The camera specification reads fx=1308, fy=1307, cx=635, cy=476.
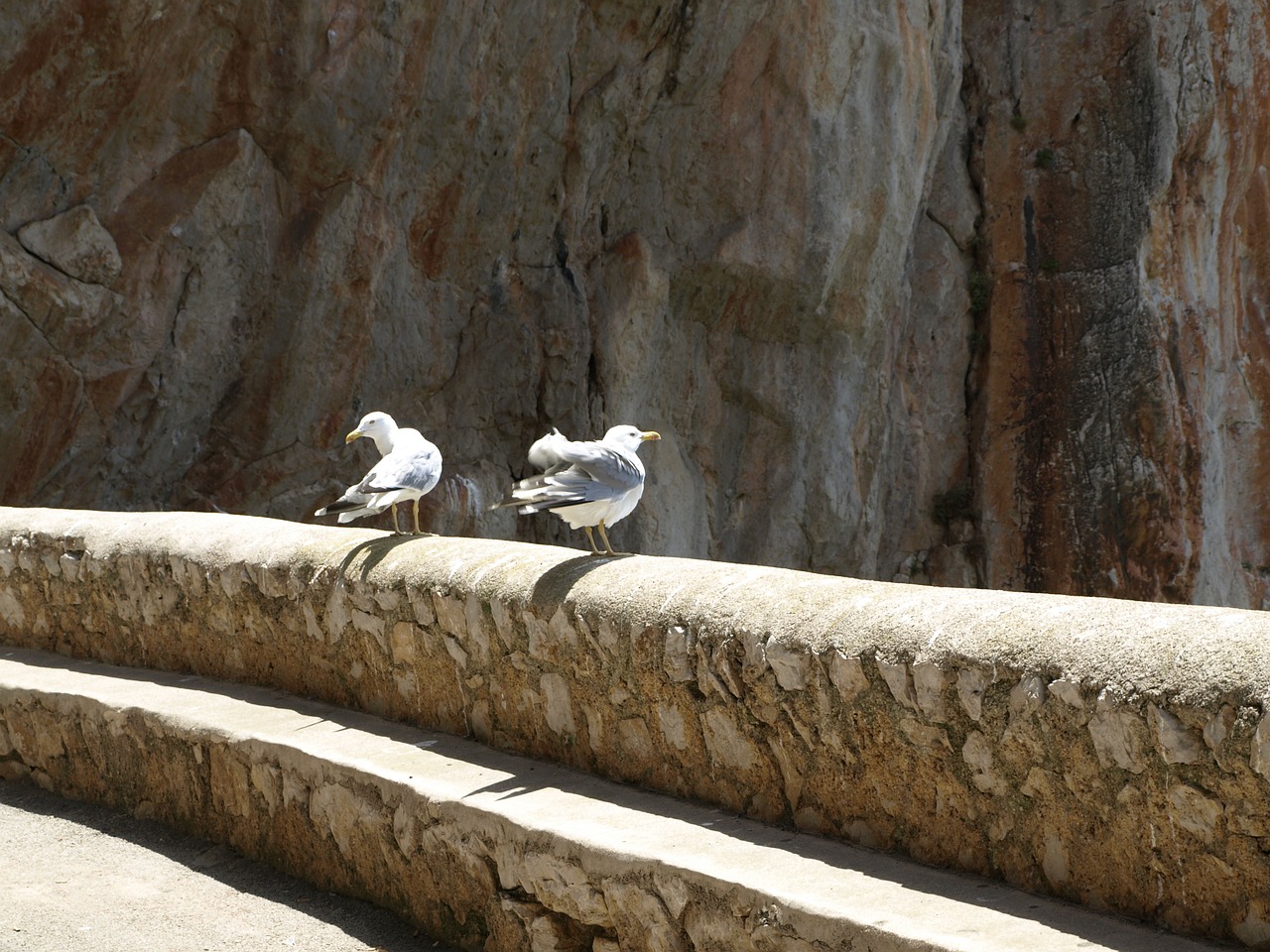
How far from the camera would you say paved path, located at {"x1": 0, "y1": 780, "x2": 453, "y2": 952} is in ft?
12.3

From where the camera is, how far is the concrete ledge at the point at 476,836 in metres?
2.80

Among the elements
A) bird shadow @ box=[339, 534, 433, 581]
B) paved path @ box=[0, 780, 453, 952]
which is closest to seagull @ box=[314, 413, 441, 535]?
bird shadow @ box=[339, 534, 433, 581]

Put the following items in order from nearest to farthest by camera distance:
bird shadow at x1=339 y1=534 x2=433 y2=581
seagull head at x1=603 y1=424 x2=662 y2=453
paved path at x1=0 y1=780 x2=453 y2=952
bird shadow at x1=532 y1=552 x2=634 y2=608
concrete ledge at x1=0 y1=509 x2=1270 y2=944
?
concrete ledge at x1=0 y1=509 x2=1270 y2=944, paved path at x1=0 y1=780 x2=453 y2=952, bird shadow at x1=532 y1=552 x2=634 y2=608, bird shadow at x1=339 y1=534 x2=433 y2=581, seagull head at x1=603 y1=424 x2=662 y2=453

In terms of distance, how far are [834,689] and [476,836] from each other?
1073mm

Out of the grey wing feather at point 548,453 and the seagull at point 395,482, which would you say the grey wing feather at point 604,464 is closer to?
the grey wing feather at point 548,453

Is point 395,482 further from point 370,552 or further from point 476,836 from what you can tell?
point 476,836

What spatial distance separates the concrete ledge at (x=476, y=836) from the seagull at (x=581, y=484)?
0.82m

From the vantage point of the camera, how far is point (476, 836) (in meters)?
3.54

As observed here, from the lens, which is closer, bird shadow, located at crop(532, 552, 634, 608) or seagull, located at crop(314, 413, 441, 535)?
bird shadow, located at crop(532, 552, 634, 608)

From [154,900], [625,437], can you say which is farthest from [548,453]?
[154,900]

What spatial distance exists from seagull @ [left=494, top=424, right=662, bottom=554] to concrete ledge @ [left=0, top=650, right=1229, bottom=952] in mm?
815

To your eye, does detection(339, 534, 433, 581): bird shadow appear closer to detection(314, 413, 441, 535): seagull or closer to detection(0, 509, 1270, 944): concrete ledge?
detection(0, 509, 1270, 944): concrete ledge

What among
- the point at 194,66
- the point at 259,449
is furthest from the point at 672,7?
the point at 259,449

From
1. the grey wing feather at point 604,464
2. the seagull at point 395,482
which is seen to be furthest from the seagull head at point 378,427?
the grey wing feather at point 604,464
